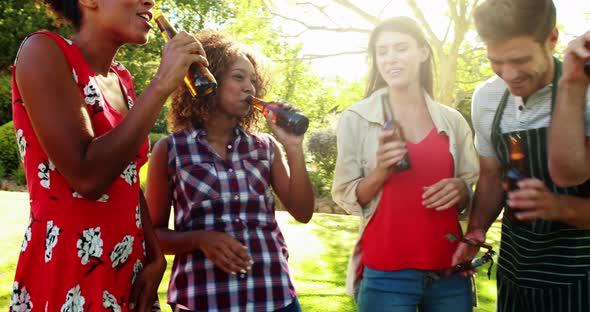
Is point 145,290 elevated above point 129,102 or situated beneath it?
situated beneath

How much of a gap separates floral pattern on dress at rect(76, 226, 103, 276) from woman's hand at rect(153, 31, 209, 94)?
51 centimetres

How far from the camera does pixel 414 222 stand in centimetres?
239

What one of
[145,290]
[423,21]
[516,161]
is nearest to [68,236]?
[145,290]

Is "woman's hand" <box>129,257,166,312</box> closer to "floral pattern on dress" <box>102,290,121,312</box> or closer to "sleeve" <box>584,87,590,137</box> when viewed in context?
"floral pattern on dress" <box>102,290,121,312</box>

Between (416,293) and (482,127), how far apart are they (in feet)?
2.55

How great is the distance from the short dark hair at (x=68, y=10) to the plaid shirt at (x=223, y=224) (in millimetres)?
647

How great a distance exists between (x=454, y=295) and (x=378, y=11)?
41.8 ft

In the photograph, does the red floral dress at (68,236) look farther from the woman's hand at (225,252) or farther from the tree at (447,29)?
the tree at (447,29)

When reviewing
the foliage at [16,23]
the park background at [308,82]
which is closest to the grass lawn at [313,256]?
the park background at [308,82]

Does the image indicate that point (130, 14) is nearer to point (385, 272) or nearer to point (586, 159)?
point (385, 272)

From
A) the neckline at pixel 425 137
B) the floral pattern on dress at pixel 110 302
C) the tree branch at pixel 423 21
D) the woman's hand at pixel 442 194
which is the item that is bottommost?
the floral pattern on dress at pixel 110 302

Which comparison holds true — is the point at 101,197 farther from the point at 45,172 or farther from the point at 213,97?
the point at 213,97

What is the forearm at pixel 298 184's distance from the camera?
2447mm

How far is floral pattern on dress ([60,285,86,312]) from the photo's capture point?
161 cm
